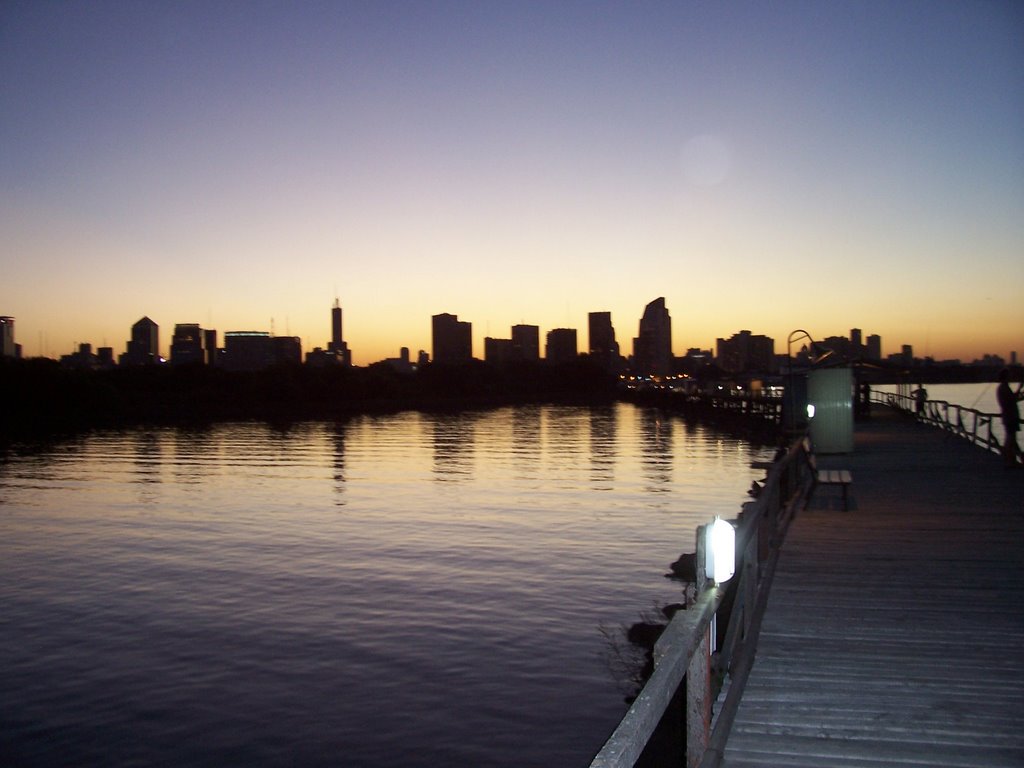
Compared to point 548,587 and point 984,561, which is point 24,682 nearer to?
point 548,587

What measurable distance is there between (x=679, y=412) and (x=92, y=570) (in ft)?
370

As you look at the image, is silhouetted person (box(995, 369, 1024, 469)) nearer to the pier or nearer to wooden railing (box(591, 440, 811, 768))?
the pier

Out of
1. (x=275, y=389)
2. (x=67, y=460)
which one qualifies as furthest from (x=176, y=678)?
(x=275, y=389)

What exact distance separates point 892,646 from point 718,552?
330 centimetres

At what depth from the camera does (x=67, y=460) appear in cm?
5172

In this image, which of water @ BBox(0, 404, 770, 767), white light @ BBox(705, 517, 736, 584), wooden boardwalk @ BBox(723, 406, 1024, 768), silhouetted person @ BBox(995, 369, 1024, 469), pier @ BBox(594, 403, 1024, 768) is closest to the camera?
white light @ BBox(705, 517, 736, 584)

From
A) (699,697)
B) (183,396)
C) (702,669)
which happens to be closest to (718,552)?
(702,669)

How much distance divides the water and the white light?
5.71 m

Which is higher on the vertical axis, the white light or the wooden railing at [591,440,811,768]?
the white light

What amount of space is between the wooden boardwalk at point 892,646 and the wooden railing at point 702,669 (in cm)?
21

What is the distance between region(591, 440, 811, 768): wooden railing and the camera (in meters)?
3.52

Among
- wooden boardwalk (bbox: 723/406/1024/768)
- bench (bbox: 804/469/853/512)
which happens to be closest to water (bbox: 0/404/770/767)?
wooden boardwalk (bbox: 723/406/1024/768)

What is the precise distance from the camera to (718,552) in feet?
18.9

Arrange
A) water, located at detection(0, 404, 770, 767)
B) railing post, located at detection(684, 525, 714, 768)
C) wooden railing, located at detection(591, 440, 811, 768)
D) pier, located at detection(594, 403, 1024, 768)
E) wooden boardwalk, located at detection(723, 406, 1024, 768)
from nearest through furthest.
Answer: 1. wooden railing, located at detection(591, 440, 811, 768)
2. railing post, located at detection(684, 525, 714, 768)
3. pier, located at detection(594, 403, 1024, 768)
4. wooden boardwalk, located at detection(723, 406, 1024, 768)
5. water, located at detection(0, 404, 770, 767)
